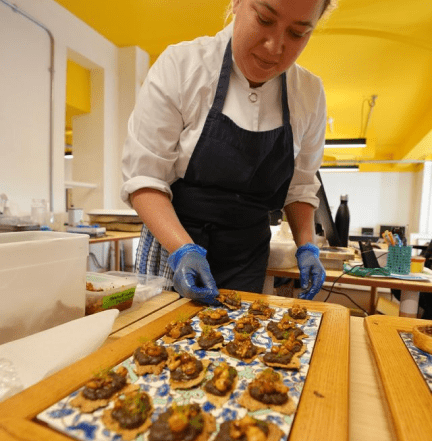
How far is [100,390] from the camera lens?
21.4 inches

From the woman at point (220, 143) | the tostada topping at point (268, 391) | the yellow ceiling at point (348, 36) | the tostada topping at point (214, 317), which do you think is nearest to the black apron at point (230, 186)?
the woman at point (220, 143)

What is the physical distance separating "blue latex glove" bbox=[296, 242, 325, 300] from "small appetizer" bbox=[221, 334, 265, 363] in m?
0.63

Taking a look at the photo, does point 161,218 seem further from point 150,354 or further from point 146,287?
point 150,354

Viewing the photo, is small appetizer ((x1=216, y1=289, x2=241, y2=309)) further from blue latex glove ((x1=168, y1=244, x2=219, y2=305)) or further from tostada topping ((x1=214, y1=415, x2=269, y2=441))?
tostada topping ((x1=214, y1=415, x2=269, y2=441))

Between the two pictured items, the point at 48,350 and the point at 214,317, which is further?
the point at 214,317

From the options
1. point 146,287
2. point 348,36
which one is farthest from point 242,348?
point 348,36

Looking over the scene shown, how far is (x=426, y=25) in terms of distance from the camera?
400cm

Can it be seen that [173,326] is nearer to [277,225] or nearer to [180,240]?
[180,240]

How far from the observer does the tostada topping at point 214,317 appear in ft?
2.79

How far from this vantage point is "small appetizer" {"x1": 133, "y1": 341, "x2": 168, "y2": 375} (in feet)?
2.03

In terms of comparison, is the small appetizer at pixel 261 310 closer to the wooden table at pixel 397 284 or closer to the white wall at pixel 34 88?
the wooden table at pixel 397 284

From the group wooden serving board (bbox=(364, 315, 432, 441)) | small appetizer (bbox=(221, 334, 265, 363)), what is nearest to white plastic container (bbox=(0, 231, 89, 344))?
small appetizer (bbox=(221, 334, 265, 363))

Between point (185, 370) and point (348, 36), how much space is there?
4892 mm

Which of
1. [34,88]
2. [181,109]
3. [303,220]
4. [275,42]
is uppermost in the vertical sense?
[34,88]
